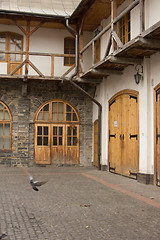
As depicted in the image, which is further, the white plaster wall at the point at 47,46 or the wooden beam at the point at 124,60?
the white plaster wall at the point at 47,46

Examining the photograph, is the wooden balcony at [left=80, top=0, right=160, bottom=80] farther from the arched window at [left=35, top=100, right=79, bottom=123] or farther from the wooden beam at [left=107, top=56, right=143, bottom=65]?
the arched window at [left=35, top=100, right=79, bottom=123]

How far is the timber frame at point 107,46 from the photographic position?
842cm

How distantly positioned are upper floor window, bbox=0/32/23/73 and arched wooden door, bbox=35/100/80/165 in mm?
2289

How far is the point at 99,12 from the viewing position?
41.6 ft

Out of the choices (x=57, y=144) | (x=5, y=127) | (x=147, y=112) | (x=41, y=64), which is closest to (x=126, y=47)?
(x=147, y=112)

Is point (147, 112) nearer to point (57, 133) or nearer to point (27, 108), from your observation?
point (57, 133)

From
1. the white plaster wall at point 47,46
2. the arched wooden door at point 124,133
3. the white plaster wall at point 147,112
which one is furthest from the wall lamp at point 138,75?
the white plaster wall at point 47,46

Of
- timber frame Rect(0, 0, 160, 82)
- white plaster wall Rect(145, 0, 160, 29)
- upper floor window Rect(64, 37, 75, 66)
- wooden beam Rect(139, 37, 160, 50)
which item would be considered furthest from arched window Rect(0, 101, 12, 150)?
wooden beam Rect(139, 37, 160, 50)

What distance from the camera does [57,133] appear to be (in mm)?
14773

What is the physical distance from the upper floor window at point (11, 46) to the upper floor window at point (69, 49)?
77.5 inches

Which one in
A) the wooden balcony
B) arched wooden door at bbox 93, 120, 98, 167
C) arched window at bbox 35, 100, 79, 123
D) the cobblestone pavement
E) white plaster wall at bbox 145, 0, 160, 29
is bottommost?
the cobblestone pavement

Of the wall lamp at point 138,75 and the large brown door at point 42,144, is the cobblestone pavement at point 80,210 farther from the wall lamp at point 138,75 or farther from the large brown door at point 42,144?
the large brown door at point 42,144

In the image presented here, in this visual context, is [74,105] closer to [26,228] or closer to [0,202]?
[0,202]

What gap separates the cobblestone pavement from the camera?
4.88m
